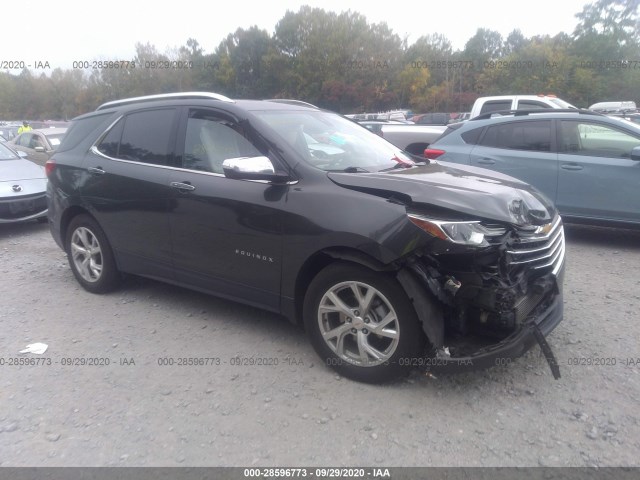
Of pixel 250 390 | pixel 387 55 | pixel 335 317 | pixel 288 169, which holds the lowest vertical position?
pixel 250 390

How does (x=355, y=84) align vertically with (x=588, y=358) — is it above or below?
above

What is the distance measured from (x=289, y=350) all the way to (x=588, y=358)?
210 centimetres

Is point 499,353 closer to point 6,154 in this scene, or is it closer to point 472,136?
point 472,136

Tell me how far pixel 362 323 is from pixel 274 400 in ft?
2.38

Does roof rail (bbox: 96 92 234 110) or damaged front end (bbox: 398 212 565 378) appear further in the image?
roof rail (bbox: 96 92 234 110)

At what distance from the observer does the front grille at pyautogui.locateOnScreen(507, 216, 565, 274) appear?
3.30m

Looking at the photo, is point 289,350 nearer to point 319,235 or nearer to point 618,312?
point 319,235

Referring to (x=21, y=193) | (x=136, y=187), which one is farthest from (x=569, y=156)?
(x=21, y=193)

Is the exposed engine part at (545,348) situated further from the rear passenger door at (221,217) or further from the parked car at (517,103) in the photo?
the parked car at (517,103)

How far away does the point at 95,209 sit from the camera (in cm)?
509

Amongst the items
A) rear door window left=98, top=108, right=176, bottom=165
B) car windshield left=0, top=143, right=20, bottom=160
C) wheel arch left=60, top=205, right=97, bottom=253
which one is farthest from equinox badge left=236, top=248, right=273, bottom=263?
car windshield left=0, top=143, right=20, bottom=160

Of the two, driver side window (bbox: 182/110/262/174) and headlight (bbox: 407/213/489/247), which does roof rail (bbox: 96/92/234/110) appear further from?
headlight (bbox: 407/213/489/247)

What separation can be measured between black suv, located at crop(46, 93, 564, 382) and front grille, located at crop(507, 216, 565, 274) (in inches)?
0.5

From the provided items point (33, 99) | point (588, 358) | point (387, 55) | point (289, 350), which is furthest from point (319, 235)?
point (33, 99)
